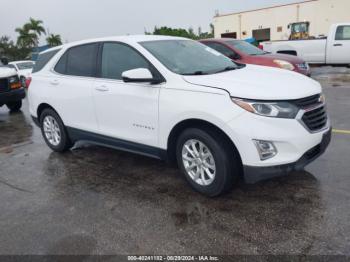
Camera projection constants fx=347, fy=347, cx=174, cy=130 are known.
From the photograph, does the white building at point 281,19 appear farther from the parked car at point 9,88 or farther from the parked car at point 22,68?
the parked car at point 9,88

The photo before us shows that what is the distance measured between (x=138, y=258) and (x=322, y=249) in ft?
4.91

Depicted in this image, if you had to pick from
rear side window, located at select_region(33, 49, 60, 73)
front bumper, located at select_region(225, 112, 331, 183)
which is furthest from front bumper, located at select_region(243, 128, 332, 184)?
rear side window, located at select_region(33, 49, 60, 73)

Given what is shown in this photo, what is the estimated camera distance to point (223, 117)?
3.41 metres

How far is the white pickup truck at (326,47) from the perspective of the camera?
1426 centimetres

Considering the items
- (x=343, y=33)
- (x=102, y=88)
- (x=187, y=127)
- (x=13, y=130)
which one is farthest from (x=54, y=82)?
(x=343, y=33)

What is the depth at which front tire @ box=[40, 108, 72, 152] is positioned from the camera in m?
5.56

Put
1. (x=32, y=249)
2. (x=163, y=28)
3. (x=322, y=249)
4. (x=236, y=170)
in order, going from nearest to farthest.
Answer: (x=322, y=249) < (x=32, y=249) < (x=236, y=170) < (x=163, y=28)

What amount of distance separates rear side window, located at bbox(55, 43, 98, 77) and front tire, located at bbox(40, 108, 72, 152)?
761 mm

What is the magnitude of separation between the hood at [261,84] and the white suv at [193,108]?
0.03ft

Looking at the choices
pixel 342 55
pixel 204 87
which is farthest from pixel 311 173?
pixel 342 55

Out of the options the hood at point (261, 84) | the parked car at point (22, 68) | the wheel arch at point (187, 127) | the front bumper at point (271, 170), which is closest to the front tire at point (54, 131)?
the wheel arch at point (187, 127)

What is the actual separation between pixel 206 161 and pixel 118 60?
6.04 ft

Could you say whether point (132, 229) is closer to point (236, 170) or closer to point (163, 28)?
point (236, 170)

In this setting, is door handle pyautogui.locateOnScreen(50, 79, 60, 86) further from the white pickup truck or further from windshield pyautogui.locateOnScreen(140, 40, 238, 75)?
the white pickup truck
